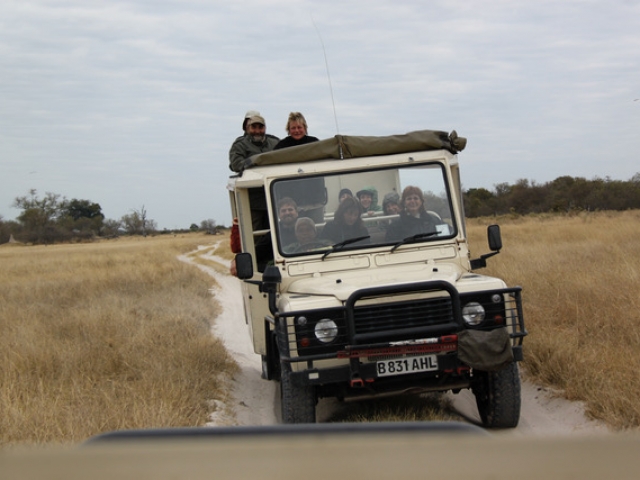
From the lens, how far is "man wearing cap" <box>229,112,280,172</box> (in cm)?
761

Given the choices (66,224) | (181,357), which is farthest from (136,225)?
(181,357)

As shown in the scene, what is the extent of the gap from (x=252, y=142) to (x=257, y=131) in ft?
0.49

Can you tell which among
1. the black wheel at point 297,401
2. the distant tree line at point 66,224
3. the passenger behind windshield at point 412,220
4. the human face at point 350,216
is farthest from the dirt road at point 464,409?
the distant tree line at point 66,224

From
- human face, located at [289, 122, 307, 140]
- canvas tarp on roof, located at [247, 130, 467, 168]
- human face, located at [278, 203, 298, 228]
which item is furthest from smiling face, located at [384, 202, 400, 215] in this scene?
human face, located at [289, 122, 307, 140]

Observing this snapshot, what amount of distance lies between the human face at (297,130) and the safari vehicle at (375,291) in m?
0.97

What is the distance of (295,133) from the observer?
7328mm

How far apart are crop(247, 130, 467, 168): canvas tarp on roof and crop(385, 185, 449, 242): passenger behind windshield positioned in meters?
0.35

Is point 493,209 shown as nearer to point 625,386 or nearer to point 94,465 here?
point 625,386

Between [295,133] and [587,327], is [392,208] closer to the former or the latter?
[295,133]

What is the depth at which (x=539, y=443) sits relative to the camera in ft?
4.29

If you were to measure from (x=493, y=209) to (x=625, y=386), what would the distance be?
166 ft

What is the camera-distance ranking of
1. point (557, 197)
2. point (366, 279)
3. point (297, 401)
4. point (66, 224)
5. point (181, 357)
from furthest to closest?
point (66, 224) → point (557, 197) → point (181, 357) → point (366, 279) → point (297, 401)

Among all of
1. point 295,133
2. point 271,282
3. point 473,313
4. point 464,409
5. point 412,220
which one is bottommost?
point 464,409

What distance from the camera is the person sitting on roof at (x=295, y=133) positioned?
728cm
